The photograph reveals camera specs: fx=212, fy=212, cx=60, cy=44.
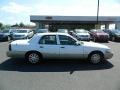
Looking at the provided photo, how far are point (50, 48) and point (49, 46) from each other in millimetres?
109

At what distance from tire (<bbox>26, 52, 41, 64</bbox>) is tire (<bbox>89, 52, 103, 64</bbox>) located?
8.46 feet

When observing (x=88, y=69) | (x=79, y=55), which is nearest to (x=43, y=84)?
(x=88, y=69)

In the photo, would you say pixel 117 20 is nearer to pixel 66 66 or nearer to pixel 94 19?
pixel 94 19

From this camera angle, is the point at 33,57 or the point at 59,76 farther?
the point at 33,57

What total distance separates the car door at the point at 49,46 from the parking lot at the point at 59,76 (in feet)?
1.67

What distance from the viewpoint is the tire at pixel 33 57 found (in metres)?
10.3

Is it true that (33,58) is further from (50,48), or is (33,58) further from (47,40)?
(47,40)

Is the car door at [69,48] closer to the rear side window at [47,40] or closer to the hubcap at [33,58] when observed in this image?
the rear side window at [47,40]

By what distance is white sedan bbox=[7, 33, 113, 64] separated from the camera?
10258 millimetres

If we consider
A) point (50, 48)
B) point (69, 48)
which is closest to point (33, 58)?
point (50, 48)

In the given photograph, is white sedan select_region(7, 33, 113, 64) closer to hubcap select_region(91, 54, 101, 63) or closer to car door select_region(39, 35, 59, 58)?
car door select_region(39, 35, 59, 58)

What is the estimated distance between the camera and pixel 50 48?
10258 mm

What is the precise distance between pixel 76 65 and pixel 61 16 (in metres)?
40.0

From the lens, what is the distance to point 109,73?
28.4 feet
